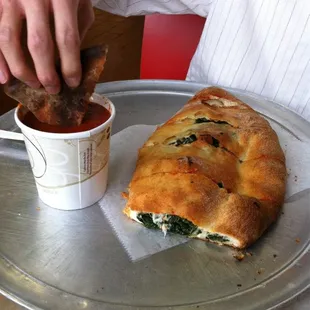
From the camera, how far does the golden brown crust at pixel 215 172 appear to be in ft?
2.37

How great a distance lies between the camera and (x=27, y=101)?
727 millimetres

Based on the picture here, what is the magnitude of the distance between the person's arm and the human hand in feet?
2.36

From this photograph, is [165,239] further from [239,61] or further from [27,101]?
[239,61]

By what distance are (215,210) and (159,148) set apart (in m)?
0.18

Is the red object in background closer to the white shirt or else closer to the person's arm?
the person's arm

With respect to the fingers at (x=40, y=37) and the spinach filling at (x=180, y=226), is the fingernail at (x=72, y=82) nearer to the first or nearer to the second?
the fingers at (x=40, y=37)

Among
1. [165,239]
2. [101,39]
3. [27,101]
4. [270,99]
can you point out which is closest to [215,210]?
[165,239]

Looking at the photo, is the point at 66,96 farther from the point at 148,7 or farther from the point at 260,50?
the point at 148,7

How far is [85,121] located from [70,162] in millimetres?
69

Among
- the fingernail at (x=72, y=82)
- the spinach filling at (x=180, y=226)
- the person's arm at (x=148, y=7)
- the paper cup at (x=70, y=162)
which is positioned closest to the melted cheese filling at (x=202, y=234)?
the spinach filling at (x=180, y=226)

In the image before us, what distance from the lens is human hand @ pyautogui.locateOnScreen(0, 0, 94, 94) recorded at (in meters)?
0.64

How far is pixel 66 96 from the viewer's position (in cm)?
72

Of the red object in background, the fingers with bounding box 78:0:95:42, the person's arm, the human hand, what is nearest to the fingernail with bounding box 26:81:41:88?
the human hand

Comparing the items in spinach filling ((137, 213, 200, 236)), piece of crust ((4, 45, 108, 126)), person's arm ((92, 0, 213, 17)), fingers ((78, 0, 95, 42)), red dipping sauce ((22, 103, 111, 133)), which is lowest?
spinach filling ((137, 213, 200, 236))
